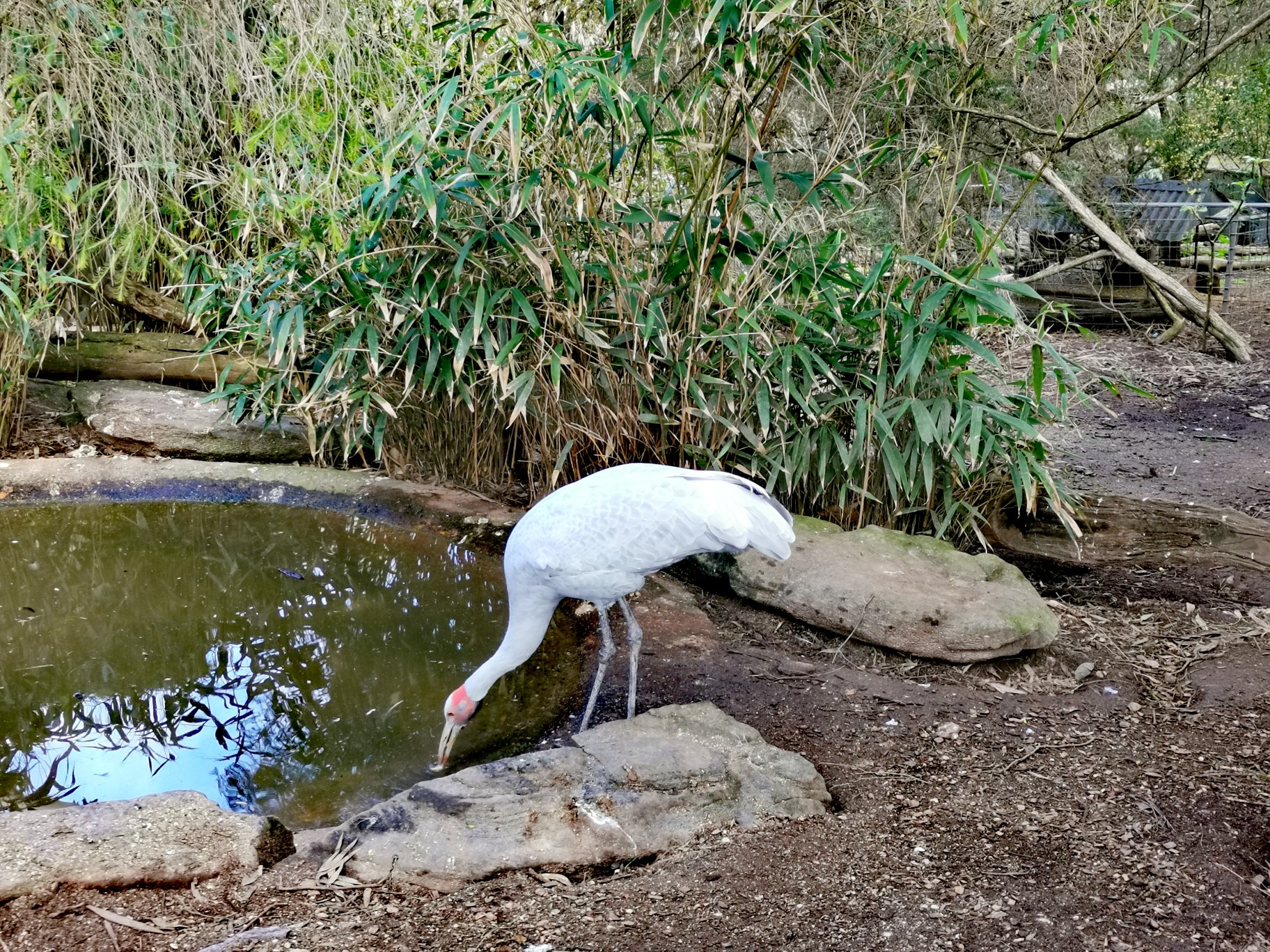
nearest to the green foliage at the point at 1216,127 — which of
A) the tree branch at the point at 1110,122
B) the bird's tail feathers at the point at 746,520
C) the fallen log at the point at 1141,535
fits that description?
the tree branch at the point at 1110,122

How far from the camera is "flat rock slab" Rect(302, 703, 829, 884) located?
2.34m

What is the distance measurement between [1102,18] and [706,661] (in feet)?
11.0

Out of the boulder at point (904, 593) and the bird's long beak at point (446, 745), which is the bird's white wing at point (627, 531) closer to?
the bird's long beak at point (446, 745)

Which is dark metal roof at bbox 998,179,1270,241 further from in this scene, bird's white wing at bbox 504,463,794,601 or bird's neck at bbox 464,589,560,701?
bird's neck at bbox 464,589,560,701

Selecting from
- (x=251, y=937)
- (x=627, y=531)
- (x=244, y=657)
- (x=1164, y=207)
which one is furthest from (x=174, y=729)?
(x=1164, y=207)

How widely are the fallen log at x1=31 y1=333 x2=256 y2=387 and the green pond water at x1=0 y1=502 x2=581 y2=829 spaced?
141 cm

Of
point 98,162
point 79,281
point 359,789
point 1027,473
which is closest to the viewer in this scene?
point 359,789

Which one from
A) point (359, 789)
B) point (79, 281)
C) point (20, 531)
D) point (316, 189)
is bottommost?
point (359, 789)

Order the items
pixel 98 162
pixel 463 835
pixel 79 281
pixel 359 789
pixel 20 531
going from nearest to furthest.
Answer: pixel 463 835 < pixel 359 789 < pixel 20 531 < pixel 79 281 < pixel 98 162

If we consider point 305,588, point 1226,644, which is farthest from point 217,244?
point 1226,644

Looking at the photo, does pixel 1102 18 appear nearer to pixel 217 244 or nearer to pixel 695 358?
pixel 695 358

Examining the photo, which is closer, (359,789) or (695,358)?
(359,789)

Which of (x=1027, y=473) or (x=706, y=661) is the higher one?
(x=1027, y=473)

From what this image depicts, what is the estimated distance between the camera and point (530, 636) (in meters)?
3.03
